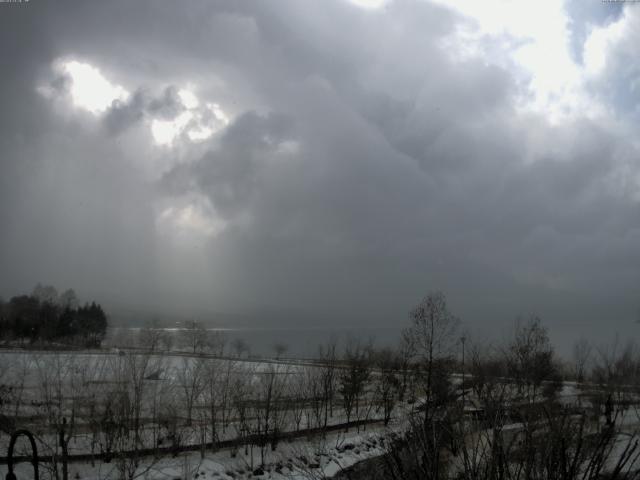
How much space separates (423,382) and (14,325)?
8120 centimetres

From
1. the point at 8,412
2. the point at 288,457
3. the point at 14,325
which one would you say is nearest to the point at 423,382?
the point at 288,457

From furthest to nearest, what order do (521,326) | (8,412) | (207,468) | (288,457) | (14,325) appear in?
(14,325)
(521,326)
(8,412)
(288,457)
(207,468)

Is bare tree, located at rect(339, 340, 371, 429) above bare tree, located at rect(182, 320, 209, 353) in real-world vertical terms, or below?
above

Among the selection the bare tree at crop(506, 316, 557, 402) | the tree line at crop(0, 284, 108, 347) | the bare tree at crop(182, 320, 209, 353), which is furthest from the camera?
the bare tree at crop(182, 320, 209, 353)

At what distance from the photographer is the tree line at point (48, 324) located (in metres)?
90.7

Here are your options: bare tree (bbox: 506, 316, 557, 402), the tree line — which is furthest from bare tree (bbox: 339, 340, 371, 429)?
the tree line

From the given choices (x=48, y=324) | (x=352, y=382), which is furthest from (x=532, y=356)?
(x=48, y=324)

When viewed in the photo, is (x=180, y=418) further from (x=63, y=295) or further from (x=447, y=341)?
(x=63, y=295)

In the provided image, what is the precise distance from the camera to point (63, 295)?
136250 mm

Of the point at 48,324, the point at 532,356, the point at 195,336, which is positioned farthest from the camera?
the point at 195,336

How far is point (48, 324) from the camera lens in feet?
306

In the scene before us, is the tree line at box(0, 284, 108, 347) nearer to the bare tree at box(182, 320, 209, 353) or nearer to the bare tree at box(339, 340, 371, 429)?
the bare tree at box(182, 320, 209, 353)

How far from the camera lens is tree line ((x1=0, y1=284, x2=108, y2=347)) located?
9069 centimetres

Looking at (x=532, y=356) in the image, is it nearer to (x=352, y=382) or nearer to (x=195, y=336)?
(x=352, y=382)
